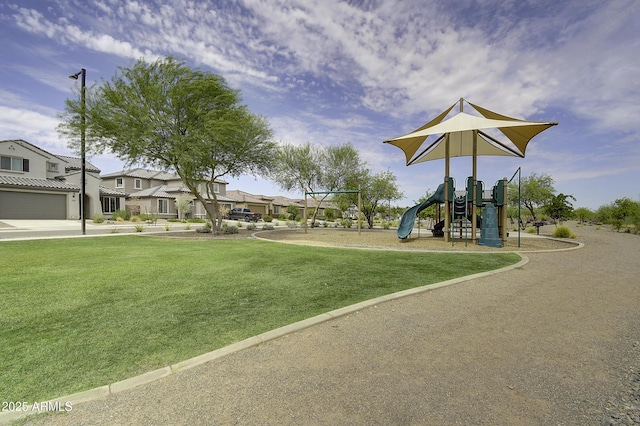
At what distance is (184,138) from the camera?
52.2 feet

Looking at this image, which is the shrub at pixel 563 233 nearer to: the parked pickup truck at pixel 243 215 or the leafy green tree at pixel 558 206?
the leafy green tree at pixel 558 206

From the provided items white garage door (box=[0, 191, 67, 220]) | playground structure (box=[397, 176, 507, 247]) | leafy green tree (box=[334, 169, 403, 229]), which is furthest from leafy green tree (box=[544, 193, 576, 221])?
white garage door (box=[0, 191, 67, 220])

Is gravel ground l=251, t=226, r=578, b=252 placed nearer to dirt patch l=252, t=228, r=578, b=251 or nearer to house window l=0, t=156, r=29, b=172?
dirt patch l=252, t=228, r=578, b=251

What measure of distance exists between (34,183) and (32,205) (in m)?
2.20

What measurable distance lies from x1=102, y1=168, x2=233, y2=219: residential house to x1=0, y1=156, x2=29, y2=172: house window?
7.35 m

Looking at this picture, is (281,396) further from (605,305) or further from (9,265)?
(9,265)

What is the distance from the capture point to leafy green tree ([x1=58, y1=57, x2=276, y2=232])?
1534cm

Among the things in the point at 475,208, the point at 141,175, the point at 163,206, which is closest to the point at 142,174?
the point at 141,175

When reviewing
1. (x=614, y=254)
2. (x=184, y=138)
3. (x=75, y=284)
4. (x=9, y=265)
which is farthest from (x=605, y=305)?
(x=184, y=138)

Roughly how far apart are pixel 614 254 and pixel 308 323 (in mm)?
13442

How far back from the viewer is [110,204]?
3544cm

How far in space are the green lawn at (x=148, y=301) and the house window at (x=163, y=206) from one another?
31.0 m

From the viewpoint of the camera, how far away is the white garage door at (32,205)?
27.5 meters

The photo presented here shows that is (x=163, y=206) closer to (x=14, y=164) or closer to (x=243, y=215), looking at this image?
(x=243, y=215)
